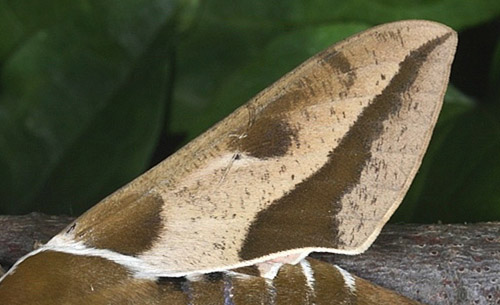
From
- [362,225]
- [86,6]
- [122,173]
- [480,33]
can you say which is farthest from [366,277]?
[86,6]

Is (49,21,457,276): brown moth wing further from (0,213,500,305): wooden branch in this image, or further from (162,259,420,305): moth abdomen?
(0,213,500,305): wooden branch

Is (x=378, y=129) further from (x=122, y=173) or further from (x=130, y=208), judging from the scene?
(x=122, y=173)

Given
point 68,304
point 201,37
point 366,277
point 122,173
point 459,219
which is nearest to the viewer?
point 68,304

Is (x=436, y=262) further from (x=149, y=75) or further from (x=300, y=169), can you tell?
(x=149, y=75)

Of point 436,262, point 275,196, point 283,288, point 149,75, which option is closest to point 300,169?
point 275,196

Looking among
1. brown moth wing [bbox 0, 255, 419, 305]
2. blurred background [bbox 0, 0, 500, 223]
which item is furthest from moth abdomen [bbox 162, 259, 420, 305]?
blurred background [bbox 0, 0, 500, 223]

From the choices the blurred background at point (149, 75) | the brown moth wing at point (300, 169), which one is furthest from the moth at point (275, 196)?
the blurred background at point (149, 75)

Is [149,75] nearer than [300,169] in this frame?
No
